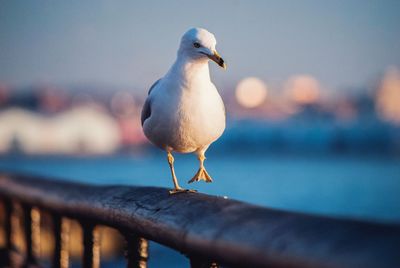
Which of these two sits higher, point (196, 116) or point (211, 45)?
point (211, 45)

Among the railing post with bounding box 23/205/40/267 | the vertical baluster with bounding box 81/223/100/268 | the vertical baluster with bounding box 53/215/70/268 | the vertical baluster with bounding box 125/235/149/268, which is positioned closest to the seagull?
the vertical baluster with bounding box 125/235/149/268

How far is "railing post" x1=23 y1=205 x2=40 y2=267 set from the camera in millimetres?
3473

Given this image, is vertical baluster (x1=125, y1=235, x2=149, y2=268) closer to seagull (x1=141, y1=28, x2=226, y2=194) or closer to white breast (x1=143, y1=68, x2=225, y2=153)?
seagull (x1=141, y1=28, x2=226, y2=194)

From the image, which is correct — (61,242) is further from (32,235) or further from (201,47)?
(201,47)

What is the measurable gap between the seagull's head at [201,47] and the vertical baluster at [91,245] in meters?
0.75

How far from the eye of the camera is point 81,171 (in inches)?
3684

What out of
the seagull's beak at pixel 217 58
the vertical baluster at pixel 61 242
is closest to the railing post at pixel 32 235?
the vertical baluster at pixel 61 242

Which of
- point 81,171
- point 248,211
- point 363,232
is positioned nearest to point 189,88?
point 248,211

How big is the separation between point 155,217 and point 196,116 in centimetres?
50

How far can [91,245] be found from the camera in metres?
2.54

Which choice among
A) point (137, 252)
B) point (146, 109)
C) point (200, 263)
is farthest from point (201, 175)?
point (200, 263)

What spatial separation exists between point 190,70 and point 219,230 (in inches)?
38.1

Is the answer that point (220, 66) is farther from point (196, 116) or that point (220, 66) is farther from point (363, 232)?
point (363, 232)

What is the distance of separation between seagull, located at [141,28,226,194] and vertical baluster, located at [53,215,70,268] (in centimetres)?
85
